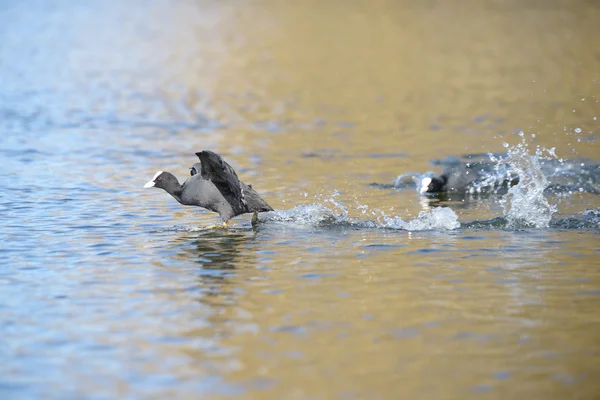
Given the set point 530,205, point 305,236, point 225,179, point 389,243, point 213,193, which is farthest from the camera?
point 530,205

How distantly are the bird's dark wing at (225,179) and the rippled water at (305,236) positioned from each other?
1.24 feet

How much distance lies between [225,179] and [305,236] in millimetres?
1134

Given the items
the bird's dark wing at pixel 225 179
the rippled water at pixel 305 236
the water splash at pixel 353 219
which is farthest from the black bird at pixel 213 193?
the water splash at pixel 353 219

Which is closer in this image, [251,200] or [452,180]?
[251,200]

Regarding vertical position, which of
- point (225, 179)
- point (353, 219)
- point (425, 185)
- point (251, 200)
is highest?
point (225, 179)

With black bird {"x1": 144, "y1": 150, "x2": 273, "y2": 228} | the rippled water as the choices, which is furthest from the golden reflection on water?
black bird {"x1": 144, "y1": 150, "x2": 273, "y2": 228}

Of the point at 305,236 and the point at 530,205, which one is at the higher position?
the point at 530,205

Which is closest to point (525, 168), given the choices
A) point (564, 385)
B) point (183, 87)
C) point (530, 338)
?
point (530, 338)

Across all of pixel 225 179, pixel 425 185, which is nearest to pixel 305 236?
pixel 225 179

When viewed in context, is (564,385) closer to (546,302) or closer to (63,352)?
(546,302)

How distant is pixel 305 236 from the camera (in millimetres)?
10641

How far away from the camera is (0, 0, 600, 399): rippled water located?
257 inches

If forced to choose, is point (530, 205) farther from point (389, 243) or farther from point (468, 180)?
point (468, 180)

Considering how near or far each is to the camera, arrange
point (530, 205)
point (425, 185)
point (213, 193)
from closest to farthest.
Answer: point (213, 193) < point (530, 205) < point (425, 185)
